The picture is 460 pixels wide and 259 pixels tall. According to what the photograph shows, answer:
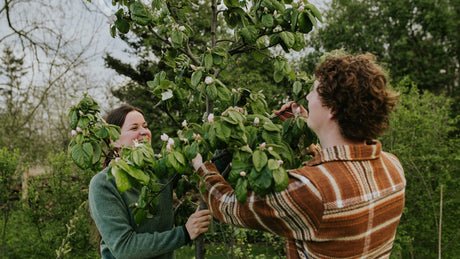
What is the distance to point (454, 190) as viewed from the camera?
5.26m

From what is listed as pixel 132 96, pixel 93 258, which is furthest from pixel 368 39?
pixel 93 258

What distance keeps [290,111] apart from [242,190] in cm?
84

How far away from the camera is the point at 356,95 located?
1.42 m

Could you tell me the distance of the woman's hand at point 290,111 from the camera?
1.90 meters

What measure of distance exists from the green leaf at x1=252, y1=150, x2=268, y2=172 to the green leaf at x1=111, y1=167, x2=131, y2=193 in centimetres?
48

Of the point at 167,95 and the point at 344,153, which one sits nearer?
the point at 344,153

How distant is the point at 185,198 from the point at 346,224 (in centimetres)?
118

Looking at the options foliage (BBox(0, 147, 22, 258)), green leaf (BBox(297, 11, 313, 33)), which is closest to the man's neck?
green leaf (BBox(297, 11, 313, 33))

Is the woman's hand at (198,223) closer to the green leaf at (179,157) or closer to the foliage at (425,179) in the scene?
the green leaf at (179,157)

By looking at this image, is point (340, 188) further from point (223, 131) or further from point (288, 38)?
point (288, 38)

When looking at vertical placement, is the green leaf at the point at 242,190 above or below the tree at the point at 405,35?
below

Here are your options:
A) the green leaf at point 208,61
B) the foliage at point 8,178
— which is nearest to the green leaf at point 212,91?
the green leaf at point 208,61

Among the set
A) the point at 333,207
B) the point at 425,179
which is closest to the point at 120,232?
the point at 333,207

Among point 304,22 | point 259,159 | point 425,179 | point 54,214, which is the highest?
point 304,22
